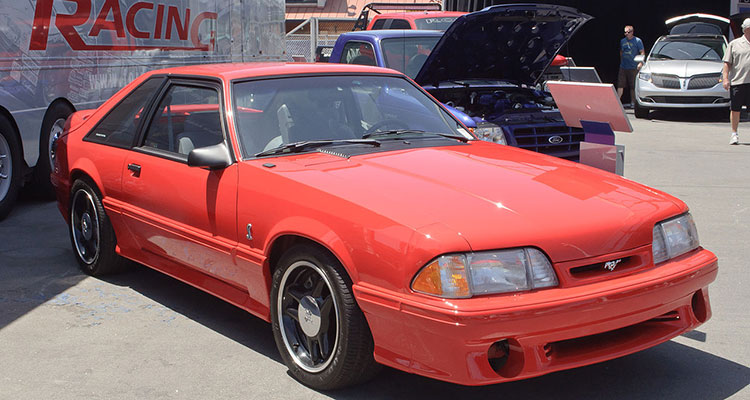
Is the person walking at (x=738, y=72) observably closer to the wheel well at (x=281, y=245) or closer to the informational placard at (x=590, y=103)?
the informational placard at (x=590, y=103)

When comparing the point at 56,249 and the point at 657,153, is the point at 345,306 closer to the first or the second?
the point at 56,249

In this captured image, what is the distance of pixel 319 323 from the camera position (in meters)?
3.63

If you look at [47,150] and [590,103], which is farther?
[47,150]

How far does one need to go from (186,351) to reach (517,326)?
182cm

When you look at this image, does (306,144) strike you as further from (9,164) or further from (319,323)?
(9,164)

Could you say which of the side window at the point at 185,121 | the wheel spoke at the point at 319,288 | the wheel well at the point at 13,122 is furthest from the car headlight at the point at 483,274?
the wheel well at the point at 13,122

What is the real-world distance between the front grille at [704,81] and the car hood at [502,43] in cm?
846

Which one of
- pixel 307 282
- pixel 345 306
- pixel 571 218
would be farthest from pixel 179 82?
pixel 571 218

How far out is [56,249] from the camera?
6336 millimetres

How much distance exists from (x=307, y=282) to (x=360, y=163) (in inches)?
25.4

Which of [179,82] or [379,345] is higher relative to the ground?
[179,82]

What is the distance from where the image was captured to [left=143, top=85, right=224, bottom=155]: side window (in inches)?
178

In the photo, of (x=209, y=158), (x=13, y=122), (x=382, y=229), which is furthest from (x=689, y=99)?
(x=382, y=229)

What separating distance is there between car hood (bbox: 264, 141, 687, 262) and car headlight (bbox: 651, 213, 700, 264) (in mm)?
48
